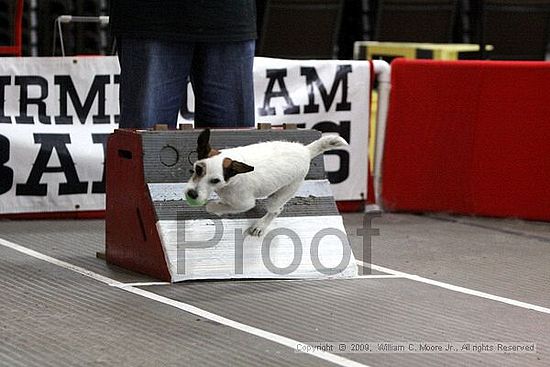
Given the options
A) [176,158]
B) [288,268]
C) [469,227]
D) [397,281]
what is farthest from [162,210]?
[469,227]

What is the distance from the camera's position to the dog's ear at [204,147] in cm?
364

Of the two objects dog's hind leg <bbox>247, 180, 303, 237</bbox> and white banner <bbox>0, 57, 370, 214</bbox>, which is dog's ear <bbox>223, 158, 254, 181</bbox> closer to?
dog's hind leg <bbox>247, 180, 303, 237</bbox>

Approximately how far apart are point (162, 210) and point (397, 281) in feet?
2.82

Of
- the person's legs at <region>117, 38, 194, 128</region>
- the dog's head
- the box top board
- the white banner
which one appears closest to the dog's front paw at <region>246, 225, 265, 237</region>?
the box top board

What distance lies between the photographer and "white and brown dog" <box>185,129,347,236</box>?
11.9 ft

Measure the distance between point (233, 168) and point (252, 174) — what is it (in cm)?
15

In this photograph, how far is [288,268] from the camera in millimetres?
4043

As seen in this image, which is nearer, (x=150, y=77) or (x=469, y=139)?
(x=150, y=77)

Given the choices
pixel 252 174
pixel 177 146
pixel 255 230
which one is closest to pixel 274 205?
pixel 255 230

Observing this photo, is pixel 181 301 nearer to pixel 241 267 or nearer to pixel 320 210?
pixel 241 267

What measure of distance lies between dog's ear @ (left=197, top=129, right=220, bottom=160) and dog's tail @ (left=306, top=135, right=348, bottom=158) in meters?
0.44

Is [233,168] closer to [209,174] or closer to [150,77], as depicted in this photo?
[209,174]

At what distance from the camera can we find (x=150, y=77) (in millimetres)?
4137

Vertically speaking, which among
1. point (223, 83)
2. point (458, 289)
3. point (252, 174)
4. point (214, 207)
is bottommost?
point (458, 289)
